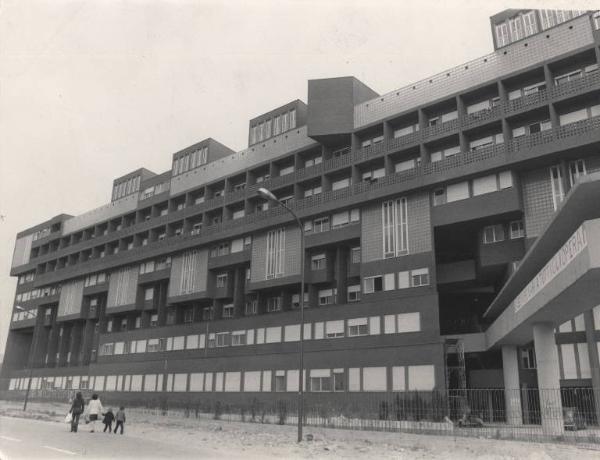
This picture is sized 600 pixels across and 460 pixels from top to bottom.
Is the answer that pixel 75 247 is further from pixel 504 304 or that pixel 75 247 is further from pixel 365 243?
pixel 504 304

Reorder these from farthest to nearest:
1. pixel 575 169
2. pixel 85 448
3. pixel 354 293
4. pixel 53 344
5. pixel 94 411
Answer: pixel 53 344, pixel 354 293, pixel 575 169, pixel 94 411, pixel 85 448

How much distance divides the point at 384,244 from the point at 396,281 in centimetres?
349

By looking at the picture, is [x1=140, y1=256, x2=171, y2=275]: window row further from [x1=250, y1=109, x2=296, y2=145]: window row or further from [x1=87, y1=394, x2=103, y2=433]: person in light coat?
[x1=87, y1=394, x2=103, y2=433]: person in light coat

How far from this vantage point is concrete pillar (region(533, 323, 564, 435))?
22.5 m

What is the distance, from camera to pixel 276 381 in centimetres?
4856

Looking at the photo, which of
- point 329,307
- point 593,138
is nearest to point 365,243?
point 329,307

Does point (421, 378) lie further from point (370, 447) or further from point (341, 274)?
point (370, 447)

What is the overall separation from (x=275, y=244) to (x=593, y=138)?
95.6 feet

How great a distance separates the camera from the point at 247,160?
5922 cm

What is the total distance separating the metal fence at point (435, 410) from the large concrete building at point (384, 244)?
75 centimetres

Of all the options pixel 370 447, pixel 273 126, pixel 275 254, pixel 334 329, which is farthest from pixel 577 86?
pixel 370 447

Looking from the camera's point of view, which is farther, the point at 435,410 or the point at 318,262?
the point at 318,262

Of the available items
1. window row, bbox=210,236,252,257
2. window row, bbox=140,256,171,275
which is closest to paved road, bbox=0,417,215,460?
window row, bbox=210,236,252,257

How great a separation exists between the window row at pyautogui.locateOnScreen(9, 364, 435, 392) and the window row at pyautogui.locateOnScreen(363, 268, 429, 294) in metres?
6.29
